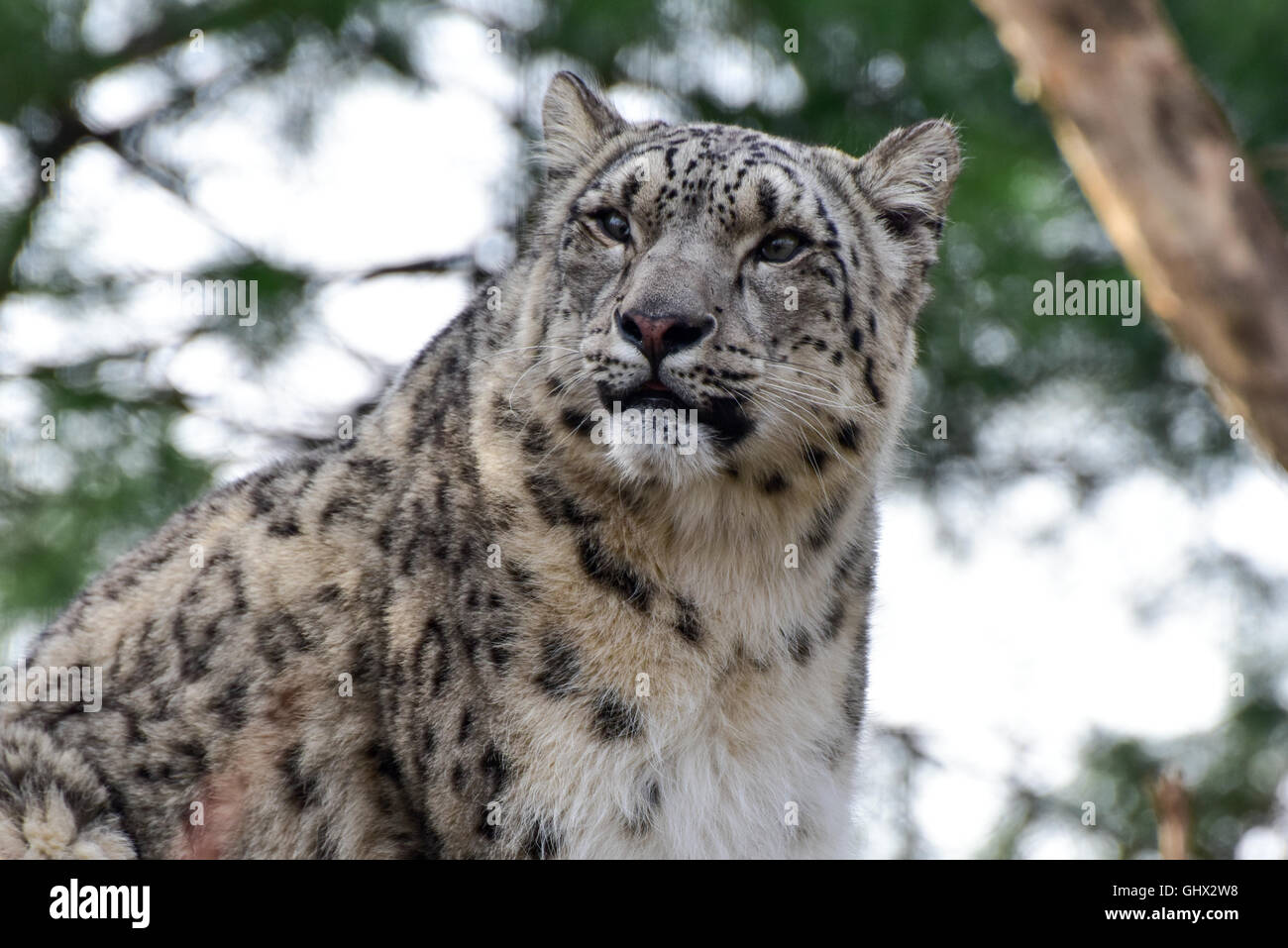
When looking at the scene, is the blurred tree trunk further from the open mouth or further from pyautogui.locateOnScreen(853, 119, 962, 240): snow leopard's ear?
the open mouth

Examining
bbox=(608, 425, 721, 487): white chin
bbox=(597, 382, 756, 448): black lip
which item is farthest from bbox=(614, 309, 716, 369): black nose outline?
bbox=(608, 425, 721, 487): white chin

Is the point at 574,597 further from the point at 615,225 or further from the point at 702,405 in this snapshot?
the point at 615,225

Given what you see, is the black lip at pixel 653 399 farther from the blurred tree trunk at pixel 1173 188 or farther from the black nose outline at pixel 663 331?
the blurred tree trunk at pixel 1173 188

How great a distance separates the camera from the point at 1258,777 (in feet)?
33.7

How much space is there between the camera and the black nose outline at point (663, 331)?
4719mm

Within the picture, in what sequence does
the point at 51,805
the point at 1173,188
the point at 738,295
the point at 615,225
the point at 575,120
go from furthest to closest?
the point at 575,120
the point at 615,225
the point at 51,805
the point at 738,295
the point at 1173,188

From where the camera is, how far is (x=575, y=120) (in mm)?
5996

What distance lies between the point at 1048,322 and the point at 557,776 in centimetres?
569

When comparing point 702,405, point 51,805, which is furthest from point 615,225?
point 51,805

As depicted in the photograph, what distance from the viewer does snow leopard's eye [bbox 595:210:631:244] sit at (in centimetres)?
528

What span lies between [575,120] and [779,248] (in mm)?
1245

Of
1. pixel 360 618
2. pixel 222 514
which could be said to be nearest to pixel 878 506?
pixel 360 618

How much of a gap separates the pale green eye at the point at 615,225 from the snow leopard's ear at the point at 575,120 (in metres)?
0.69
